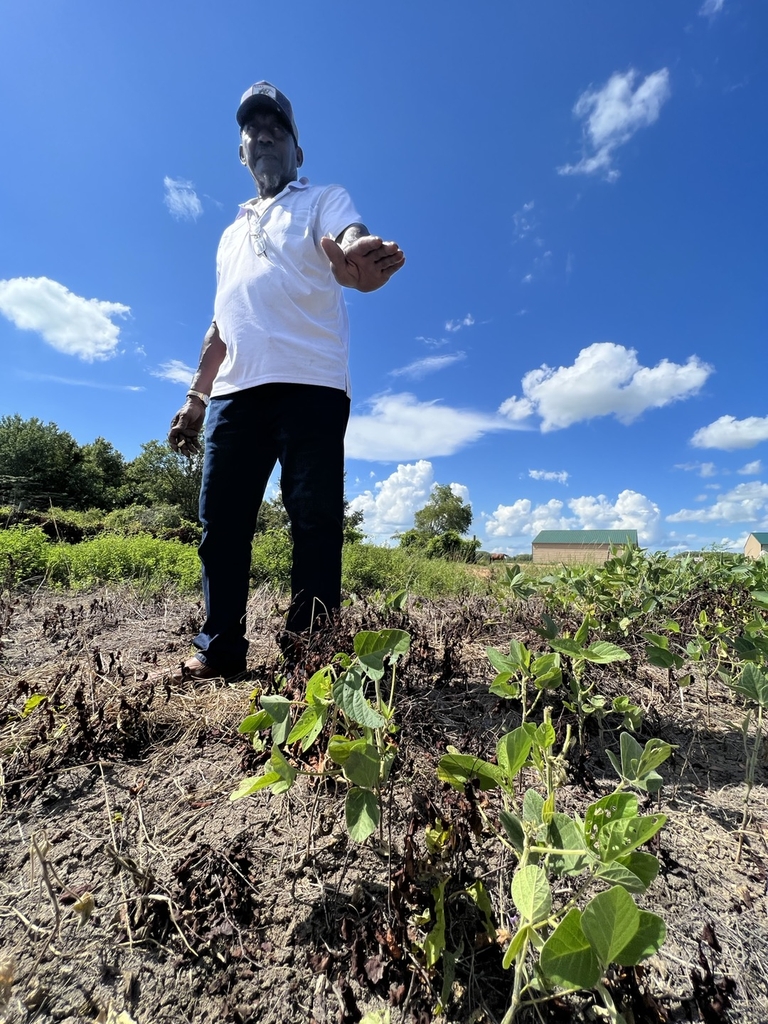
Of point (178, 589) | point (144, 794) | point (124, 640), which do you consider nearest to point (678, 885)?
point (144, 794)

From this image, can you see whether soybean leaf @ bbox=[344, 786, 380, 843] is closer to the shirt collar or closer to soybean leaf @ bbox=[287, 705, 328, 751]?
soybean leaf @ bbox=[287, 705, 328, 751]

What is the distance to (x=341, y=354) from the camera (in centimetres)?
212

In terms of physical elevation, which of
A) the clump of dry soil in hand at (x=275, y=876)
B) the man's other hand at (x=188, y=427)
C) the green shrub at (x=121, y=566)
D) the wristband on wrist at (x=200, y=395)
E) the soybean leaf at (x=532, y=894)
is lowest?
the clump of dry soil in hand at (x=275, y=876)

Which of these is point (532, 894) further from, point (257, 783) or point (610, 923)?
point (257, 783)

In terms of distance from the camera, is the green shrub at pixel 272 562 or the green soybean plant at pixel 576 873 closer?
the green soybean plant at pixel 576 873

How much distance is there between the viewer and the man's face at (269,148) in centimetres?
239

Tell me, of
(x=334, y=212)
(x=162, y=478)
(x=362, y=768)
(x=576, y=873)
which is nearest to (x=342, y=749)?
(x=362, y=768)

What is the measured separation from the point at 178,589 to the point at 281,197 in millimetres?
3452

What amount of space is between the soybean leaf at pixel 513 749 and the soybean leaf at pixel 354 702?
0.19 meters

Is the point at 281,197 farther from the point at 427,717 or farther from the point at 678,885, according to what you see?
the point at 678,885

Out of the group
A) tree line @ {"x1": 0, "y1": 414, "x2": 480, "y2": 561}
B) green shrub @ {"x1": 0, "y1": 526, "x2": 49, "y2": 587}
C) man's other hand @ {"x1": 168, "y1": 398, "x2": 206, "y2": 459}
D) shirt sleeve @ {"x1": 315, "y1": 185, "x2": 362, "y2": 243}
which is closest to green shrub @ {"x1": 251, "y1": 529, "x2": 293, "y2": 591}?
green shrub @ {"x1": 0, "y1": 526, "x2": 49, "y2": 587}

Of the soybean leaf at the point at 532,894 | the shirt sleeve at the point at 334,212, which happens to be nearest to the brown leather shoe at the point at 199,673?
the soybean leaf at the point at 532,894

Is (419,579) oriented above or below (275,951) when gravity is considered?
above

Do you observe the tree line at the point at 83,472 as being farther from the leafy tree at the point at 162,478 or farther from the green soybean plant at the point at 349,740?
the green soybean plant at the point at 349,740
